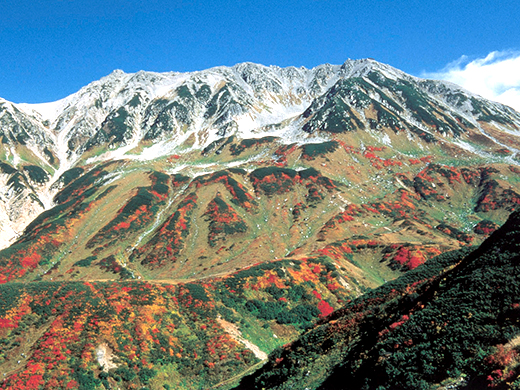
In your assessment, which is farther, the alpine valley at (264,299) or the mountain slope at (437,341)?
the alpine valley at (264,299)

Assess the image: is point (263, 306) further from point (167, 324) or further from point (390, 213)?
point (390, 213)

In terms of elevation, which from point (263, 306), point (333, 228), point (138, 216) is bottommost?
point (263, 306)

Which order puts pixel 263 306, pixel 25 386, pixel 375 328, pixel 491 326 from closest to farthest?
pixel 491 326, pixel 375 328, pixel 25 386, pixel 263 306

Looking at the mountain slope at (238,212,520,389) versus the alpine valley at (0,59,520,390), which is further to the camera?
the alpine valley at (0,59,520,390)

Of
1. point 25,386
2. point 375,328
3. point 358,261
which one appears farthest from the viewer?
point 358,261

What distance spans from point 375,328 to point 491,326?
1316 centimetres

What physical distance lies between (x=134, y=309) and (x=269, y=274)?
3519 centimetres

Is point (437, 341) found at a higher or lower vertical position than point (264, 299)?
higher

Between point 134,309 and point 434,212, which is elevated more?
point 434,212

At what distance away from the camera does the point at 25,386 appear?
45906 mm

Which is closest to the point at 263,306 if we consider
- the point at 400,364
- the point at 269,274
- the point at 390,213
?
the point at 269,274

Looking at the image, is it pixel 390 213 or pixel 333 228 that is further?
pixel 390 213

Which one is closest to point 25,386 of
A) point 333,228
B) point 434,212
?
point 333,228

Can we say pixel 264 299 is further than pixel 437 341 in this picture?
Yes
